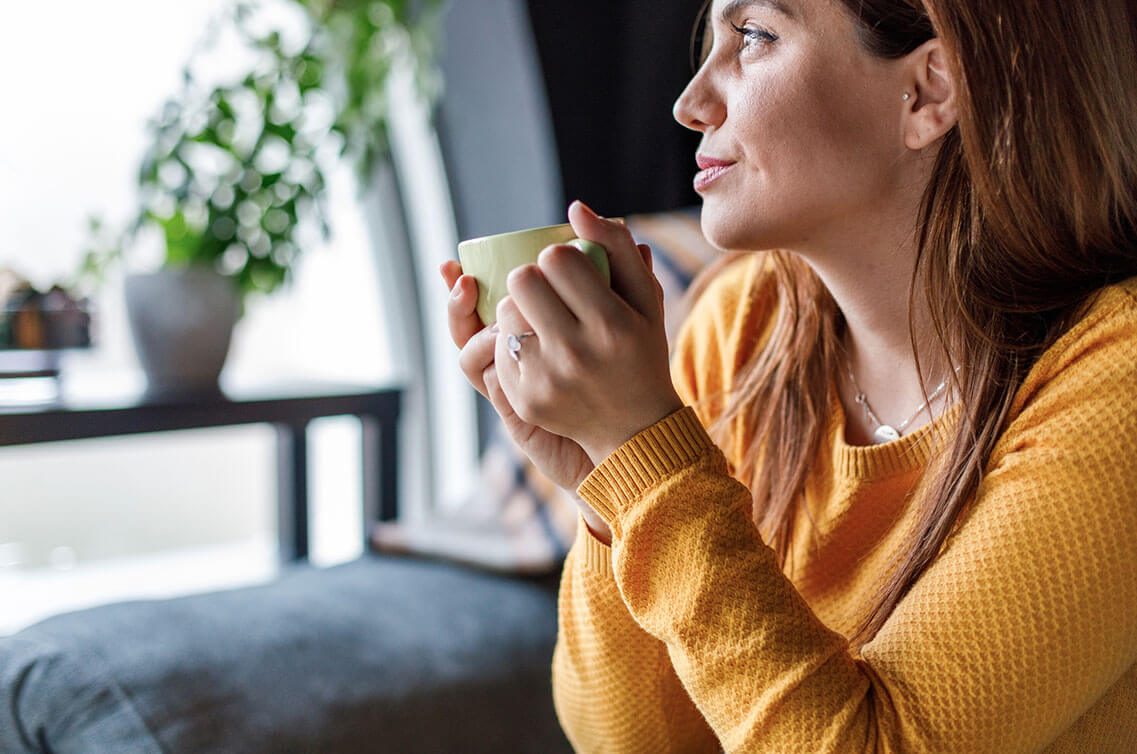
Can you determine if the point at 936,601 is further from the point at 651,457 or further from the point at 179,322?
the point at 179,322

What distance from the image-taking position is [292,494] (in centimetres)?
206

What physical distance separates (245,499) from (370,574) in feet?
3.53

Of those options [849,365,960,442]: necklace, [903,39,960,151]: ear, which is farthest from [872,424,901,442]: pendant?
[903,39,960,151]: ear

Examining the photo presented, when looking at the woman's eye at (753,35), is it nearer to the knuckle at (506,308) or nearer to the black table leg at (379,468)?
the knuckle at (506,308)

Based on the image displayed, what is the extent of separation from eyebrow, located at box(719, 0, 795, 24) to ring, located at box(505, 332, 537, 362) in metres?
0.38

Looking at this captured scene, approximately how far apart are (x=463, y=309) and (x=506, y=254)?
70 mm

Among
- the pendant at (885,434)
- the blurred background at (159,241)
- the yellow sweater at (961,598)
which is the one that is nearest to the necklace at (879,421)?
the pendant at (885,434)

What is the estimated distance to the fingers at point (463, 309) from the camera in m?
0.74

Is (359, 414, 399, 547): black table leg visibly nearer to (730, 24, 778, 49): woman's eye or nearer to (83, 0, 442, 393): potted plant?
(83, 0, 442, 393): potted plant

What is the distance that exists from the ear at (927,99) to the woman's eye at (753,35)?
118mm

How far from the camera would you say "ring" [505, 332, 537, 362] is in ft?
2.28

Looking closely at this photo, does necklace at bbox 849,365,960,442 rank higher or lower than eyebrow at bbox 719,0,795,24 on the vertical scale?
lower

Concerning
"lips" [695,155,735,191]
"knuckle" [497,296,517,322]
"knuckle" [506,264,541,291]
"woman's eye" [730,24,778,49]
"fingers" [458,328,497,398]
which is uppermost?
"woman's eye" [730,24,778,49]

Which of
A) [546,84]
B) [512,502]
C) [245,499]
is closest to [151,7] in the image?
[546,84]
